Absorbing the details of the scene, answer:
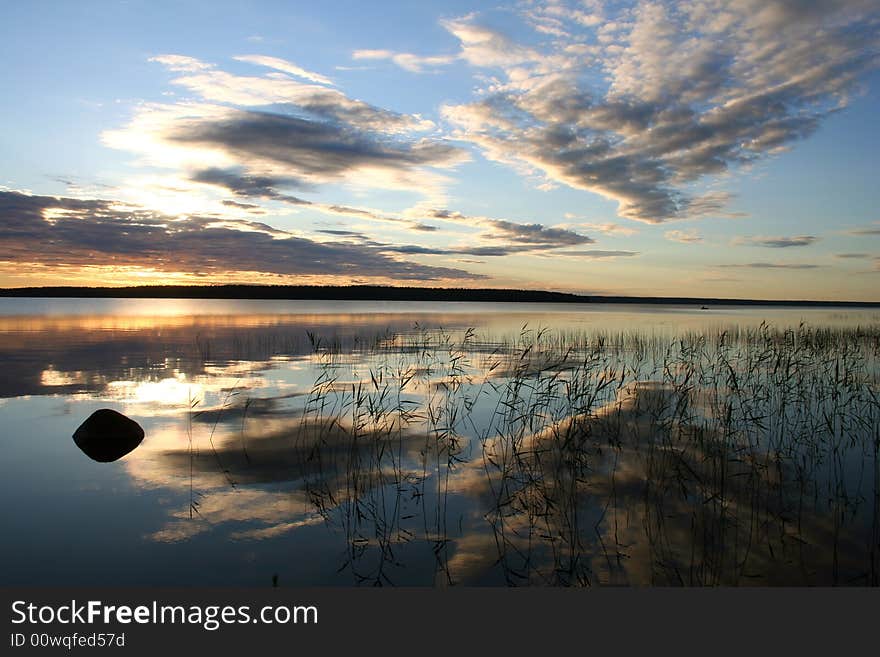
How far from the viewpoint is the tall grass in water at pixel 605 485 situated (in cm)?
682

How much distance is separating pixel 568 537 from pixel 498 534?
3.19ft

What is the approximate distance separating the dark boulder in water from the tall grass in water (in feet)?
12.7

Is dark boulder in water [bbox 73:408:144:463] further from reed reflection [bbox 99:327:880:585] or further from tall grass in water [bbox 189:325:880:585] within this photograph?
tall grass in water [bbox 189:325:880:585]

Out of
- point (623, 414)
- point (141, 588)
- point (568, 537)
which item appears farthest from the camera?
point (623, 414)

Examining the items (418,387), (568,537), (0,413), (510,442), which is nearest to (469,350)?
(418,387)

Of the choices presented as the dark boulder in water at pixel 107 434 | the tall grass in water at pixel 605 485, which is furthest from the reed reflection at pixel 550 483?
the dark boulder in water at pixel 107 434

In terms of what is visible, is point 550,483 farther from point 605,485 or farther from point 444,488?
point 444,488

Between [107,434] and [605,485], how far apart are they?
434 inches

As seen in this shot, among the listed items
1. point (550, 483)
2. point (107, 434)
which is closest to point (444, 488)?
point (550, 483)

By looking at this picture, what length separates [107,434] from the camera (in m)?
12.5

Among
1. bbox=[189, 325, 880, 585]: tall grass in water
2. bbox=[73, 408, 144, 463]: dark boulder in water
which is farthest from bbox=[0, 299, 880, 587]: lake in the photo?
bbox=[73, 408, 144, 463]: dark boulder in water

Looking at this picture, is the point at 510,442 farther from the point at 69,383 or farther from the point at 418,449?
the point at 69,383

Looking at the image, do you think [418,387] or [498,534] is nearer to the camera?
[498,534]

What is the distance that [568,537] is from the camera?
752 cm
